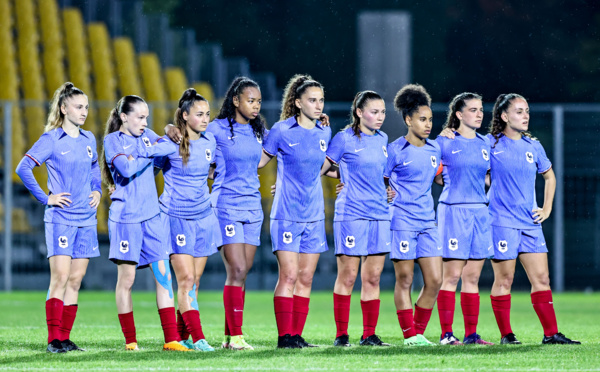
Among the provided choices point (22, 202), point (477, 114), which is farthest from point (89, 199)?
point (22, 202)

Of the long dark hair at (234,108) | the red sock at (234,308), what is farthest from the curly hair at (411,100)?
the red sock at (234,308)

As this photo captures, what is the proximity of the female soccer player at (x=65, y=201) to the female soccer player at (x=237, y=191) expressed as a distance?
2.12 ft

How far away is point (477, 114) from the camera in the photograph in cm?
769

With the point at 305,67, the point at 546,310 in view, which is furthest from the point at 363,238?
the point at 305,67

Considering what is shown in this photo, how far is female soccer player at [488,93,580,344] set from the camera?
7.55 m

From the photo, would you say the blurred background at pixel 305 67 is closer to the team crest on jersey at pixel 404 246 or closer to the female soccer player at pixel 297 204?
the team crest on jersey at pixel 404 246

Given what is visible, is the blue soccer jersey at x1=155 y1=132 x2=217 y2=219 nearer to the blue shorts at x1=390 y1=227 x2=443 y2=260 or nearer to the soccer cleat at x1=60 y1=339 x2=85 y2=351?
the soccer cleat at x1=60 y1=339 x2=85 y2=351

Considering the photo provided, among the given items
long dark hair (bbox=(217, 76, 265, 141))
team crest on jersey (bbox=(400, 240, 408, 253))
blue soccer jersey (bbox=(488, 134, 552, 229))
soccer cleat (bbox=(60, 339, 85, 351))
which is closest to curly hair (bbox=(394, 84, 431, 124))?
blue soccer jersey (bbox=(488, 134, 552, 229))

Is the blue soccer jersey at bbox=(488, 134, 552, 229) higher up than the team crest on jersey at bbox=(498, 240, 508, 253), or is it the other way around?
the blue soccer jersey at bbox=(488, 134, 552, 229)

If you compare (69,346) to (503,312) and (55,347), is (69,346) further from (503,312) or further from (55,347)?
(503,312)

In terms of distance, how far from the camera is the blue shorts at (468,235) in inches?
297

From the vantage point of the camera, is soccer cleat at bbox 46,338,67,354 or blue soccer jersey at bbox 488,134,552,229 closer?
soccer cleat at bbox 46,338,67,354

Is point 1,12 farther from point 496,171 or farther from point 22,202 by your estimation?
point 496,171

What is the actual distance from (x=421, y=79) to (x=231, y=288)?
16007 millimetres
